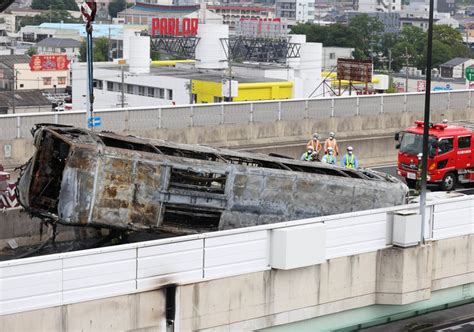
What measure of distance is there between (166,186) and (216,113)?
13.5 metres

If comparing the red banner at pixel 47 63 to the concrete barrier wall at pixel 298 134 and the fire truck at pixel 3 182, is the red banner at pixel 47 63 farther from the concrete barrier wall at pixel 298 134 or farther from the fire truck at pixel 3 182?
the fire truck at pixel 3 182

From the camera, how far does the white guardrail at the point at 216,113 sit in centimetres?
2866

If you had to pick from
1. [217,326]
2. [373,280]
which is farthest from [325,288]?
[217,326]

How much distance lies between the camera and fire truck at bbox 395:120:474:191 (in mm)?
30406

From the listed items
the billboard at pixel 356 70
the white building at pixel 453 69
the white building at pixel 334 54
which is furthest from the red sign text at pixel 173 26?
the billboard at pixel 356 70

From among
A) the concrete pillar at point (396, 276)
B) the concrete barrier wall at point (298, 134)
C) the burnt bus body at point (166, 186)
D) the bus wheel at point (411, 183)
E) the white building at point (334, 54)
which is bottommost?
the white building at point (334, 54)

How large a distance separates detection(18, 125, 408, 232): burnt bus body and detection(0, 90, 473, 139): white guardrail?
8.75 meters

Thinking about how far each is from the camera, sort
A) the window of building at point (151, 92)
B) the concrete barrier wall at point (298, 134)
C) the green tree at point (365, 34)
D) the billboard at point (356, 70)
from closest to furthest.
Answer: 1. the concrete barrier wall at point (298, 134)
2. the billboard at point (356, 70)
3. the window of building at point (151, 92)
4. the green tree at point (365, 34)

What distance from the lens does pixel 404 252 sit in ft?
61.0

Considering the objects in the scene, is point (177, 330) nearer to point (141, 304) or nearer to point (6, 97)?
point (141, 304)

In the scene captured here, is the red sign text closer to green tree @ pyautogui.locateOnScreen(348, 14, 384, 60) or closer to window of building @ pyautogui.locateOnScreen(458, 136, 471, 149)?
green tree @ pyautogui.locateOnScreen(348, 14, 384, 60)

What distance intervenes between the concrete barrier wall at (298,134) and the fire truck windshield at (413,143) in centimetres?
260

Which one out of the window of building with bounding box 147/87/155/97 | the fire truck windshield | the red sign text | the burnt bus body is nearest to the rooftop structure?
the window of building with bounding box 147/87/155/97

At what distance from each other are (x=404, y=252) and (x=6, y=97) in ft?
229
